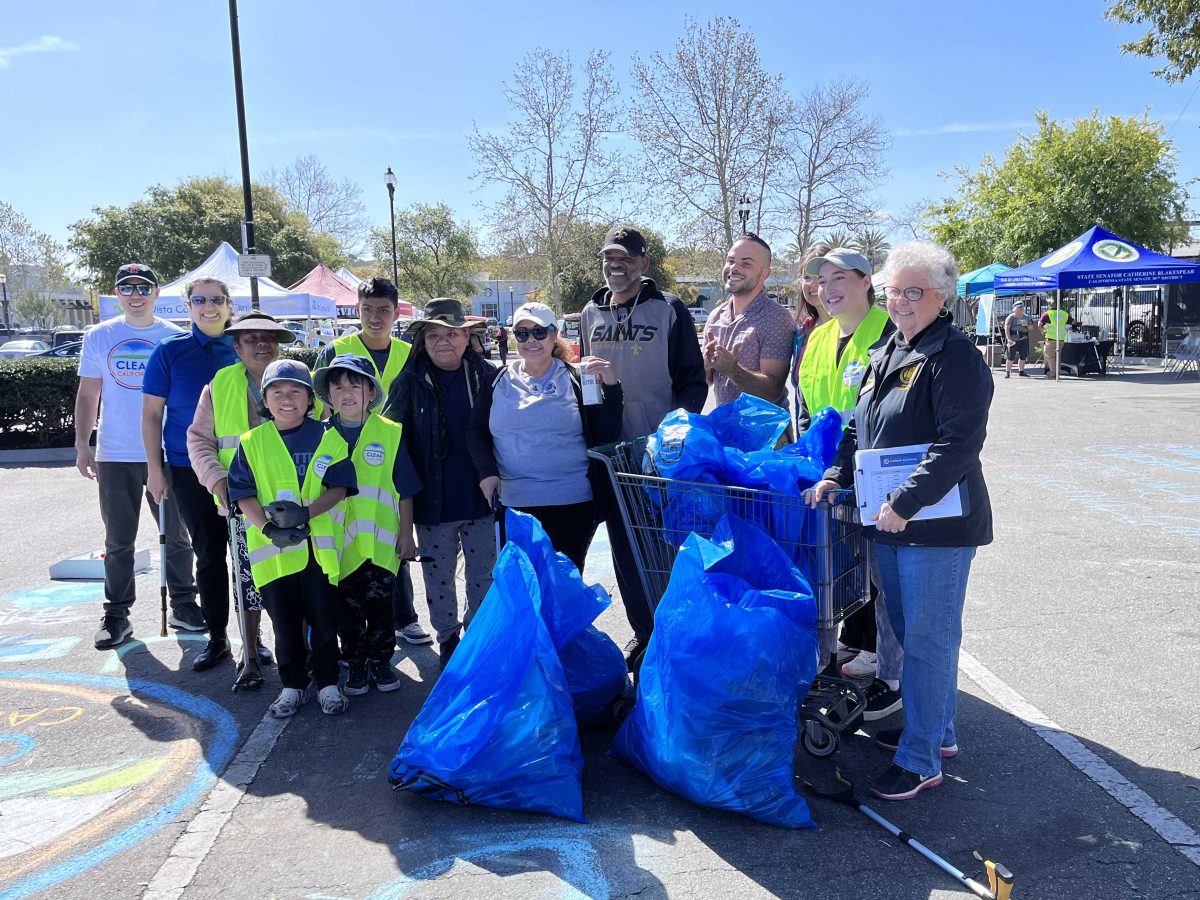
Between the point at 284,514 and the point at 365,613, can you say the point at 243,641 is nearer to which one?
the point at 365,613

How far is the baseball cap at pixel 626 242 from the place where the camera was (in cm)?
411

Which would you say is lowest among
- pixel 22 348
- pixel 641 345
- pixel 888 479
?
pixel 888 479

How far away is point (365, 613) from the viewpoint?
4.09m

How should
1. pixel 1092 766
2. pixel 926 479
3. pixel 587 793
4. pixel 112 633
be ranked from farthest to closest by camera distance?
1. pixel 112 633
2. pixel 1092 766
3. pixel 587 793
4. pixel 926 479

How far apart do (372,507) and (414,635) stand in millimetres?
1169

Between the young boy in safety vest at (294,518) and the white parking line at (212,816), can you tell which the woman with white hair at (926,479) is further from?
the white parking line at (212,816)

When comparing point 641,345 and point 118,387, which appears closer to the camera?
point 641,345

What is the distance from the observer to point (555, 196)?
110ft

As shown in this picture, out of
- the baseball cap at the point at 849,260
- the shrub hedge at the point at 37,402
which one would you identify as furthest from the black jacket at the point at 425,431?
the shrub hedge at the point at 37,402

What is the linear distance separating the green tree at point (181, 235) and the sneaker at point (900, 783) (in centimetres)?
4246

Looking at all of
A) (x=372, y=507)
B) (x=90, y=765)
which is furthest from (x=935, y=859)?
(x=90, y=765)

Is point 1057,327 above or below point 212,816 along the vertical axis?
above

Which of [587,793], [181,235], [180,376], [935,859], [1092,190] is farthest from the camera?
[181,235]

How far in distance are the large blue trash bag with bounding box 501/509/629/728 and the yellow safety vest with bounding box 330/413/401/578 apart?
849mm
